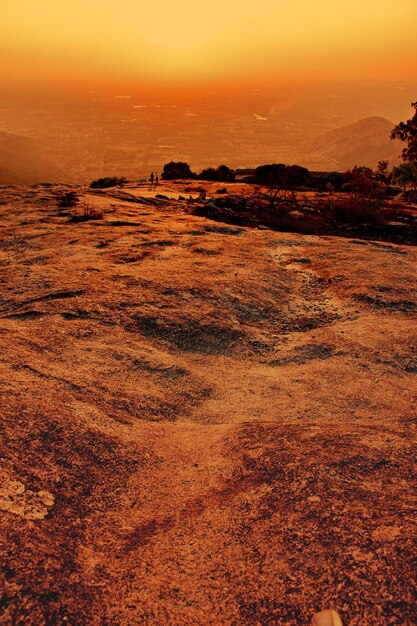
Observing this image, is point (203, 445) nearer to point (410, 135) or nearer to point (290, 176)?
point (410, 135)

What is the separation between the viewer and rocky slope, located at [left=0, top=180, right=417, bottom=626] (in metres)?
2.98

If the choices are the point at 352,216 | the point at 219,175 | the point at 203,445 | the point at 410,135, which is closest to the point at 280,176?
the point at 219,175

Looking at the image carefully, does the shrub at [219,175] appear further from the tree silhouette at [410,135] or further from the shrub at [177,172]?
the tree silhouette at [410,135]

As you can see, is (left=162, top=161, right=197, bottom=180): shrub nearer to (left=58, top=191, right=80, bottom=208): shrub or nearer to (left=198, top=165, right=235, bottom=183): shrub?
(left=198, top=165, right=235, bottom=183): shrub

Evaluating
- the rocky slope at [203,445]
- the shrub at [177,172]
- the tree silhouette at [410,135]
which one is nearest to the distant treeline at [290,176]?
the shrub at [177,172]

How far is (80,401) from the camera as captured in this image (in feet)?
17.7

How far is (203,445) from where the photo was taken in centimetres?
497

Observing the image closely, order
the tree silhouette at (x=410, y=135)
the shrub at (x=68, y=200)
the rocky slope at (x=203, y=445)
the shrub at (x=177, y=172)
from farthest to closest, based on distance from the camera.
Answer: the shrub at (x=177, y=172) < the tree silhouette at (x=410, y=135) < the shrub at (x=68, y=200) < the rocky slope at (x=203, y=445)

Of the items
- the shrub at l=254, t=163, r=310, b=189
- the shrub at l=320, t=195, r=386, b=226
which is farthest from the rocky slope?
the shrub at l=254, t=163, r=310, b=189

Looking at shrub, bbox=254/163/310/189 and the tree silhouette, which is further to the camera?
shrub, bbox=254/163/310/189

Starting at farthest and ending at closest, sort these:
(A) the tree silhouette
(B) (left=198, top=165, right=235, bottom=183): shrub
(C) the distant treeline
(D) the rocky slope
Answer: (B) (left=198, top=165, right=235, bottom=183): shrub < (C) the distant treeline < (A) the tree silhouette < (D) the rocky slope

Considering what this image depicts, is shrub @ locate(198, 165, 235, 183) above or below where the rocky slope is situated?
above

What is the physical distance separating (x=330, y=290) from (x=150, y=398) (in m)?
6.14

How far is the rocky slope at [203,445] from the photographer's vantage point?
9.77ft
